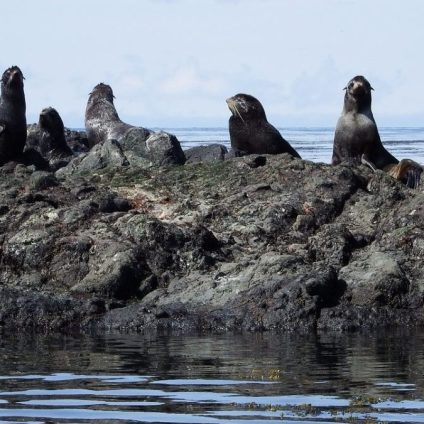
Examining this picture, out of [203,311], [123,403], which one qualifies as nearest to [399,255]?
[203,311]

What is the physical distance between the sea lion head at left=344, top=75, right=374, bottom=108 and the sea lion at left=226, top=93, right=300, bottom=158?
1.30 metres

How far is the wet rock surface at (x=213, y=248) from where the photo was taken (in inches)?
577

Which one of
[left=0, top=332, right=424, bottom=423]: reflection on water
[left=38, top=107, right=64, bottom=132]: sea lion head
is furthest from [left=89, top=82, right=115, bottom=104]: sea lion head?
[left=0, top=332, right=424, bottom=423]: reflection on water

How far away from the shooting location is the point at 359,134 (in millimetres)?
21969

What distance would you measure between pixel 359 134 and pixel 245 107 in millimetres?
2316

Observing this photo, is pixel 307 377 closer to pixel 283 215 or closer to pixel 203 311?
pixel 203 311

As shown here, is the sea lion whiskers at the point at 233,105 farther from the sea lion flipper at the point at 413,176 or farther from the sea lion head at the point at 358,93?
the sea lion flipper at the point at 413,176

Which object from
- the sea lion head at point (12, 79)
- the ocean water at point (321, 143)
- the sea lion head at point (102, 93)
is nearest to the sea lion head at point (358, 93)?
the sea lion head at point (12, 79)

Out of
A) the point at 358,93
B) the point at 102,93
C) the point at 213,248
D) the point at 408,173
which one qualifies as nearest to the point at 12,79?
the point at 358,93

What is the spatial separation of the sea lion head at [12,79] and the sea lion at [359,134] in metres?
6.02

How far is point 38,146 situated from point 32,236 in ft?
35.3

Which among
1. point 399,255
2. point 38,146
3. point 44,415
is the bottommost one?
point 44,415

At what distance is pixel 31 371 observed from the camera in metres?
11.5

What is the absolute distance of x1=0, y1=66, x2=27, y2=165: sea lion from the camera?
2252 centimetres
